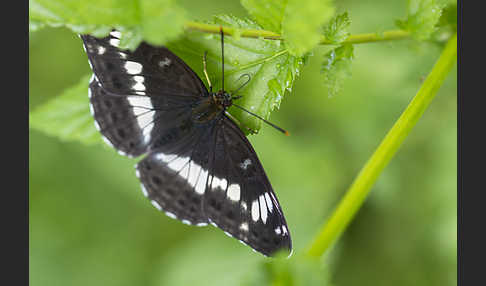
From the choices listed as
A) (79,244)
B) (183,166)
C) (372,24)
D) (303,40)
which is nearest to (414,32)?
(303,40)

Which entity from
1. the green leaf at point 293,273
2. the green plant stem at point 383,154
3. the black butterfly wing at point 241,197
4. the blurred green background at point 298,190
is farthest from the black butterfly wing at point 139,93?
the blurred green background at point 298,190

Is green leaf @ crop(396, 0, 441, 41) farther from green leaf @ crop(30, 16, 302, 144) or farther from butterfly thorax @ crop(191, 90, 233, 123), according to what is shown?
butterfly thorax @ crop(191, 90, 233, 123)

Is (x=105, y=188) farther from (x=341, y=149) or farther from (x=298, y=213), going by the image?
(x=341, y=149)

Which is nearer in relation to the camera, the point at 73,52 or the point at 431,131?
the point at 431,131

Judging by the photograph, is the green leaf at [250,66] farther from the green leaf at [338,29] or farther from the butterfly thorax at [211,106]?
the green leaf at [338,29]

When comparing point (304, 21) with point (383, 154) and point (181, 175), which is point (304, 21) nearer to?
point (383, 154)

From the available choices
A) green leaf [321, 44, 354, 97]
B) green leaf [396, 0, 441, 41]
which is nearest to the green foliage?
green leaf [396, 0, 441, 41]

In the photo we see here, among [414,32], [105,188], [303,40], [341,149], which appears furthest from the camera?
[105,188]
